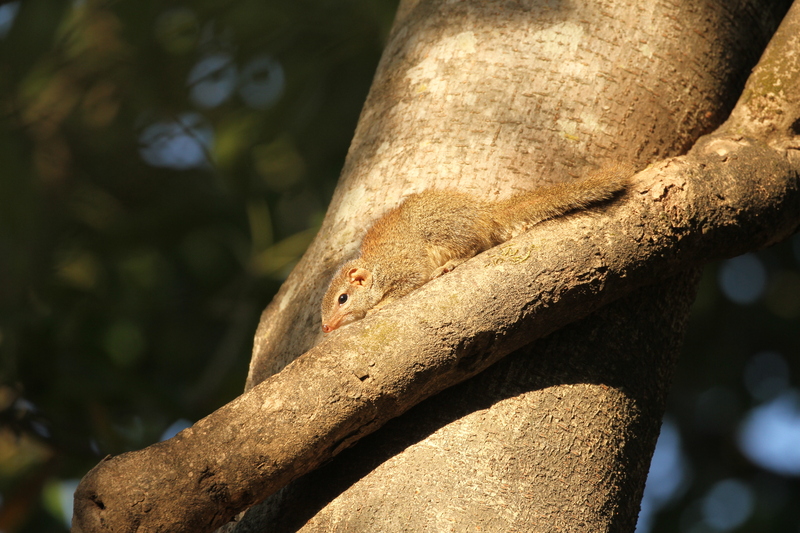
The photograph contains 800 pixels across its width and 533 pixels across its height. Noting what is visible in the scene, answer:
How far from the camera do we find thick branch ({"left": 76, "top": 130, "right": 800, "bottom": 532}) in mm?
1940

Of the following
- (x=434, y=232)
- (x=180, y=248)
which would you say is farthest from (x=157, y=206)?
(x=434, y=232)

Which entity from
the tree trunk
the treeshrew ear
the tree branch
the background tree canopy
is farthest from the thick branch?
the background tree canopy

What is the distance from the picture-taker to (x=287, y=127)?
537cm

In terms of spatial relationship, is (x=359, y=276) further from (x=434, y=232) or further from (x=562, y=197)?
(x=562, y=197)

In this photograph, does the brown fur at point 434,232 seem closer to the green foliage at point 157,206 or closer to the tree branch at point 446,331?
the tree branch at point 446,331

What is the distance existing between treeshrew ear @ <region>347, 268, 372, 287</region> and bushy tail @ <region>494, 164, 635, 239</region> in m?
1.02

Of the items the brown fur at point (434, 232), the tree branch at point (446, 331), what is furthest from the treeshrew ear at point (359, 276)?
the tree branch at point (446, 331)

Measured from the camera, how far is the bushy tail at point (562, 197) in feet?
→ 7.68

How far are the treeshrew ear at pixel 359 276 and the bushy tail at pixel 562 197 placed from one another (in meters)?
1.02

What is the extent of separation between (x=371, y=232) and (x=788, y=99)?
1517mm

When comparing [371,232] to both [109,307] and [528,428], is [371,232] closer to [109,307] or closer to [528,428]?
[528,428]

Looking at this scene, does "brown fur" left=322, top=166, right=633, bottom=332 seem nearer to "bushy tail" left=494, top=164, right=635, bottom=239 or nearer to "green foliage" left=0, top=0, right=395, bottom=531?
"bushy tail" left=494, top=164, right=635, bottom=239

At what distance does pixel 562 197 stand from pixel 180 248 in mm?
3609

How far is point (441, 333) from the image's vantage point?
206 centimetres
